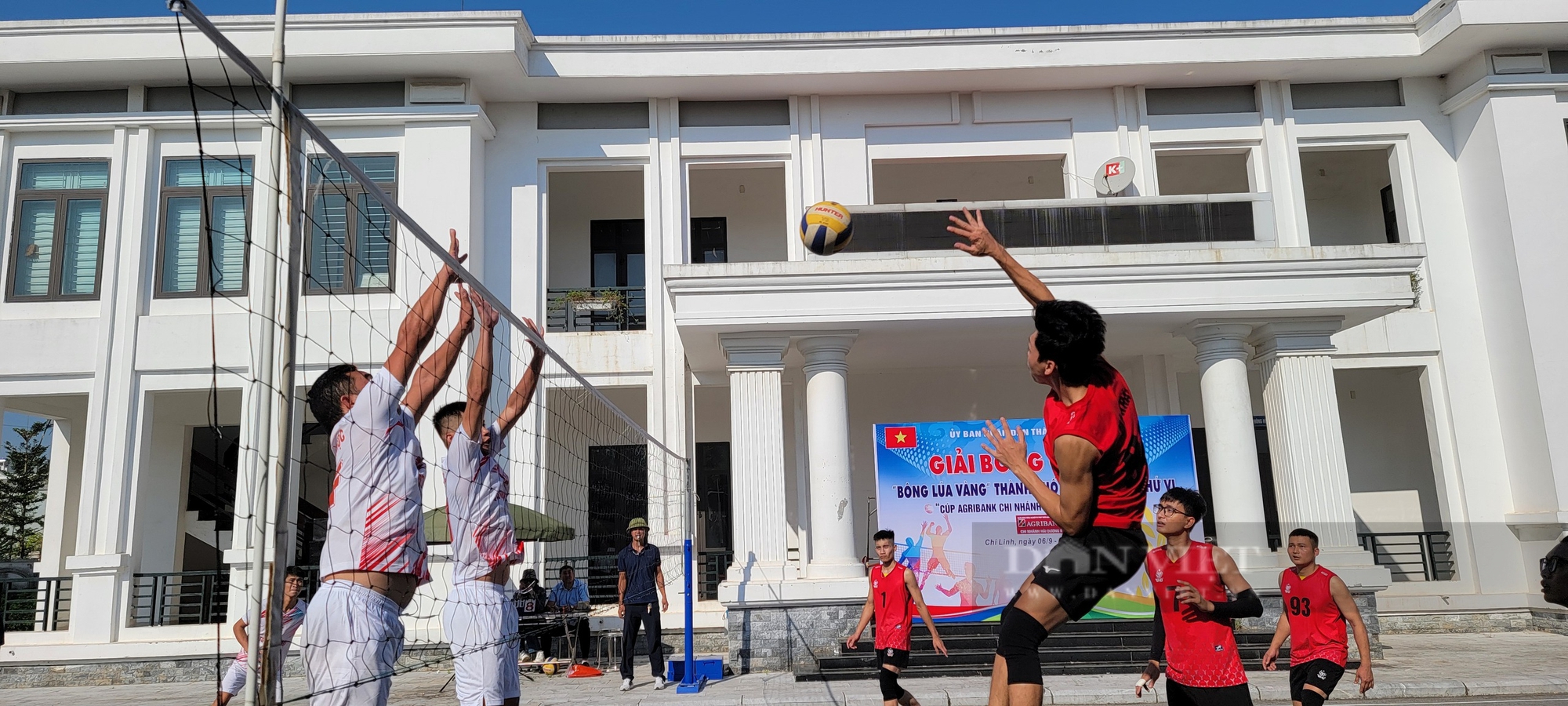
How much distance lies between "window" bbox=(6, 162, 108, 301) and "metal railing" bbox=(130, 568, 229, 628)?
4.46m

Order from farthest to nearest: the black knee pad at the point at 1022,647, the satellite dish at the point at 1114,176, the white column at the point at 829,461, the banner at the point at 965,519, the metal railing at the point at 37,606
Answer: the satellite dish at the point at 1114,176
the metal railing at the point at 37,606
the white column at the point at 829,461
the banner at the point at 965,519
the black knee pad at the point at 1022,647

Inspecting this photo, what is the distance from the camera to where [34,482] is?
34.0 meters

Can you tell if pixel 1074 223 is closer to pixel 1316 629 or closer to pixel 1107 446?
pixel 1316 629

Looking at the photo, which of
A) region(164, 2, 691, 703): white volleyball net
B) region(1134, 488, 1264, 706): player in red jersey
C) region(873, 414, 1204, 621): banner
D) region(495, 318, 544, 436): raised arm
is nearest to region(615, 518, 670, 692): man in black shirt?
region(164, 2, 691, 703): white volleyball net

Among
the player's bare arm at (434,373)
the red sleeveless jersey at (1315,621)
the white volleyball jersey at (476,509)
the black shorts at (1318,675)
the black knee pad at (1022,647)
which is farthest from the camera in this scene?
the red sleeveless jersey at (1315,621)

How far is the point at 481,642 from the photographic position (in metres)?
5.51

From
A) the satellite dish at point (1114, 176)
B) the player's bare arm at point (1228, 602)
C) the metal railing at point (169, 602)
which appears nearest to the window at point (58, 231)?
the metal railing at point (169, 602)

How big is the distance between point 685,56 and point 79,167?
31.0 feet

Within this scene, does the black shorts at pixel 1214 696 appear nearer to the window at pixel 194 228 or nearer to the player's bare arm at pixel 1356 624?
the player's bare arm at pixel 1356 624

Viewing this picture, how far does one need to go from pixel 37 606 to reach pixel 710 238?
487 inches

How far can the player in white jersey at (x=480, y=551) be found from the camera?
538 cm

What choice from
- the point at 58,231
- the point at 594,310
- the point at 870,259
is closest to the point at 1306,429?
the point at 870,259

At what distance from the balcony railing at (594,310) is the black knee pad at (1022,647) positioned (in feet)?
44.9

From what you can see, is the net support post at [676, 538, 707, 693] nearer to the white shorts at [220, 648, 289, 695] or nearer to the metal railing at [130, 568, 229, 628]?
the white shorts at [220, 648, 289, 695]
